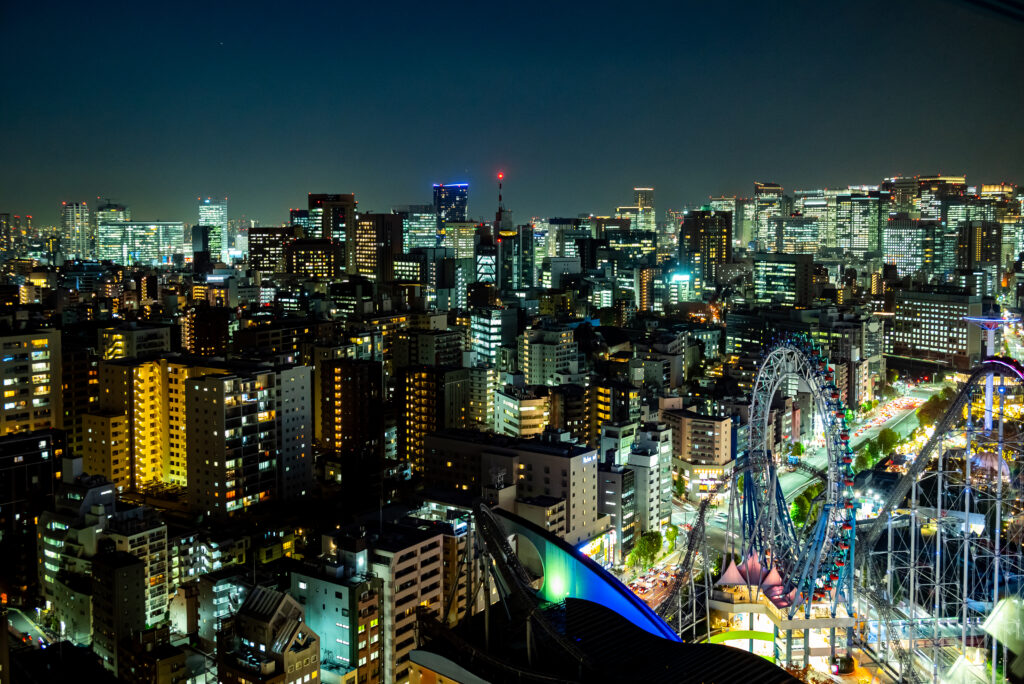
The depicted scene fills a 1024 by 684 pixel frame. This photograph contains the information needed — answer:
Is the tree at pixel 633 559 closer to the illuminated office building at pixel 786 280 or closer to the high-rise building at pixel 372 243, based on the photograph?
the illuminated office building at pixel 786 280

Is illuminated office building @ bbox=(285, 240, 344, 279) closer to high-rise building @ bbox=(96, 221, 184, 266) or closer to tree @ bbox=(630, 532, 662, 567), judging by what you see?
high-rise building @ bbox=(96, 221, 184, 266)

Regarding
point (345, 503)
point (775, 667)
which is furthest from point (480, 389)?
point (775, 667)

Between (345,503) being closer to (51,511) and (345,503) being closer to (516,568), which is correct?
(51,511)

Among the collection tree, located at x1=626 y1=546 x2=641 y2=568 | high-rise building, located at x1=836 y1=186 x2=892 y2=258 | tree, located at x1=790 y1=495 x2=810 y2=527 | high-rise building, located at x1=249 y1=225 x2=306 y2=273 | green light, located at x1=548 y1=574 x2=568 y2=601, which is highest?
high-rise building, located at x1=836 y1=186 x2=892 y2=258

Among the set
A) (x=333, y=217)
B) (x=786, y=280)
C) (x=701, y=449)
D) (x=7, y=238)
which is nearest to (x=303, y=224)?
(x=333, y=217)

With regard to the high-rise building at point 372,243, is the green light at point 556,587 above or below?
below

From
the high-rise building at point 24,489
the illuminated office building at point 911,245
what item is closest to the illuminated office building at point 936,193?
the illuminated office building at point 911,245

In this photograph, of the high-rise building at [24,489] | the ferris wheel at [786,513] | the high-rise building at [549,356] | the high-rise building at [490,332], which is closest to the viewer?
the ferris wheel at [786,513]

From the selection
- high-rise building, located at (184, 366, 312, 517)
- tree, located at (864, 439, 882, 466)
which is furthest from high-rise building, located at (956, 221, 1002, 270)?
high-rise building, located at (184, 366, 312, 517)
